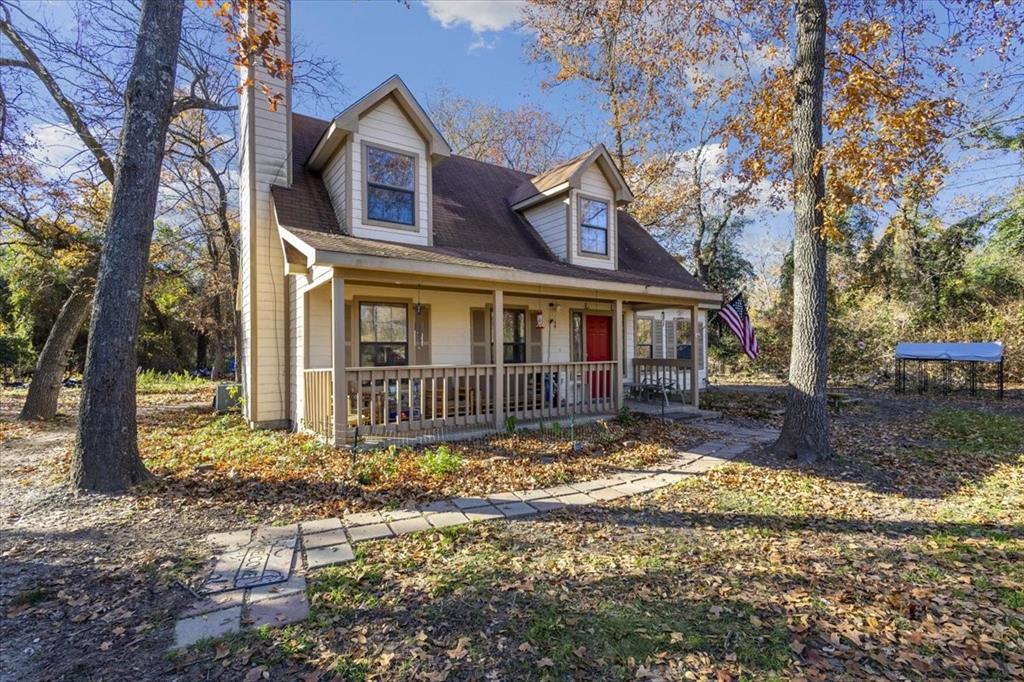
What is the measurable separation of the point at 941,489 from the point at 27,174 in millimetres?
18946

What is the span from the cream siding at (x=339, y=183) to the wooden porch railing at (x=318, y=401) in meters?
2.88

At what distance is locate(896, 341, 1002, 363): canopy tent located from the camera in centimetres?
1387

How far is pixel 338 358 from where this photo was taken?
6875 mm

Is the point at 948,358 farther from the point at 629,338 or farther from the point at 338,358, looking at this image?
the point at 338,358

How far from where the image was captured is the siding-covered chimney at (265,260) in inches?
353

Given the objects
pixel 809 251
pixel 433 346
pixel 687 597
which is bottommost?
pixel 687 597

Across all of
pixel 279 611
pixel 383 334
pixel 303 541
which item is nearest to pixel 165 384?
pixel 383 334

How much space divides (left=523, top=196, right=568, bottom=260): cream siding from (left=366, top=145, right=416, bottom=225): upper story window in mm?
3760

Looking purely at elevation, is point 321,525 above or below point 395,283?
below

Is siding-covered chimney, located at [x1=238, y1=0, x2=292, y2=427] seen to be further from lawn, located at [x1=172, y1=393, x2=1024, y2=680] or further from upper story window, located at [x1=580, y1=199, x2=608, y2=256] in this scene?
upper story window, located at [x1=580, y1=199, x2=608, y2=256]

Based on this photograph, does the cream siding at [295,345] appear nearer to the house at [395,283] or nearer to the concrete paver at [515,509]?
the house at [395,283]

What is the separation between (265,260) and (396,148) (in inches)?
132

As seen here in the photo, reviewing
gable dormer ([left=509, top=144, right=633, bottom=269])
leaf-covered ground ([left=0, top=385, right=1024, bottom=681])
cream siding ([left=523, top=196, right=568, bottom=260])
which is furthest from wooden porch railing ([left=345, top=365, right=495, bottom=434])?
gable dormer ([left=509, top=144, right=633, bottom=269])

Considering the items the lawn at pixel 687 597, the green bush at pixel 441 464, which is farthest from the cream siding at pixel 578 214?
the lawn at pixel 687 597
